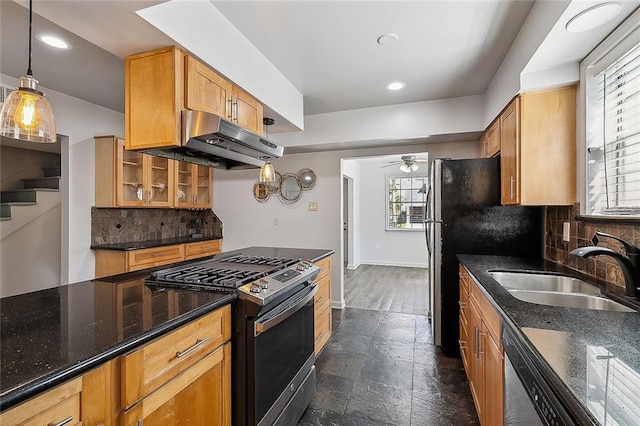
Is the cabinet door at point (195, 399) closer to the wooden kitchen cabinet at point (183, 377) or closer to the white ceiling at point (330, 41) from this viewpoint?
the wooden kitchen cabinet at point (183, 377)

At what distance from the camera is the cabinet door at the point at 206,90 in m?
1.80

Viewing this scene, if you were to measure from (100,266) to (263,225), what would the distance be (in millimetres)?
1900

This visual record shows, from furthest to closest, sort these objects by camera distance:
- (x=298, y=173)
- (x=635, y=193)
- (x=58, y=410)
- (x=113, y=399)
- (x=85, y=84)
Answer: (x=298, y=173), (x=85, y=84), (x=635, y=193), (x=113, y=399), (x=58, y=410)

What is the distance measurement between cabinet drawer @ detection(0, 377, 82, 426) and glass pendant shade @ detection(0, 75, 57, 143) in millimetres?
1107

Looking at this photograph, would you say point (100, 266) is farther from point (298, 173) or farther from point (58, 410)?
point (58, 410)

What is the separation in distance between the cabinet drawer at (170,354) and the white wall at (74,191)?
9.12 feet

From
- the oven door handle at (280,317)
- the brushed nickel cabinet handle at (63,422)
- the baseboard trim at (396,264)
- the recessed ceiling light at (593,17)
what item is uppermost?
the recessed ceiling light at (593,17)

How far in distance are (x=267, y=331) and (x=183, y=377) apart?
17.6 inches

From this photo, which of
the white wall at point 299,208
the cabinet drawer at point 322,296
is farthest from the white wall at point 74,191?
the cabinet drawer at point 322,296

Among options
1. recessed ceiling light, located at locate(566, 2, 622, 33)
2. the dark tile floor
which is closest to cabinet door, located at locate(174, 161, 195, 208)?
the dark tile floor

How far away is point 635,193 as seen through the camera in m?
1.54

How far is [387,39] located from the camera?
2154 millimetres

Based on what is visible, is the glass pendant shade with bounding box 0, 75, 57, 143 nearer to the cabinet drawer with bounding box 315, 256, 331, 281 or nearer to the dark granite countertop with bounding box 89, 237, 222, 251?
the cabinet drawer with bounding box 315, 256, 331, 281

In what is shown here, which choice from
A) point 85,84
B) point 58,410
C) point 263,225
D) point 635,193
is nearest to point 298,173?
point 263,225
